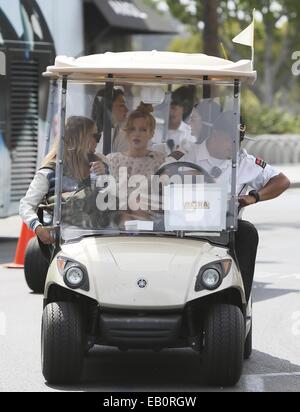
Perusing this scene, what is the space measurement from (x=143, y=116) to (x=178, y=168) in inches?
15.9

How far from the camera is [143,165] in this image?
7.24 m

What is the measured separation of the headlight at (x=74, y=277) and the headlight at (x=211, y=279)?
65 cm

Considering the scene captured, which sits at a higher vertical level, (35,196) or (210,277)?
(35,196)

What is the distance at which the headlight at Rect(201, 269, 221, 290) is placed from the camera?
667 centimetres

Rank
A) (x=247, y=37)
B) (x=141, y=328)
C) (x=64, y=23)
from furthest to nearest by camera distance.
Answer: (x=64, y=23)
(x=247, y=37)
(x=141, y=328)

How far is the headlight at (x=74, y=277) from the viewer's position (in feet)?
21.9

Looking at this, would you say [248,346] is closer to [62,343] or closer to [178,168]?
[178,168]

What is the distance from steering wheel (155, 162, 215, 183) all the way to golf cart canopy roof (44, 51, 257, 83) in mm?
513

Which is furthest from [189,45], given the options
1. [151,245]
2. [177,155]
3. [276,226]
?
[151,245]

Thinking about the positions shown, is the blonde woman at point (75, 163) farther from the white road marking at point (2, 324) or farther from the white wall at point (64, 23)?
the white wall at point (64, 23)

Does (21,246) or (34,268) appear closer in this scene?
(34,268)
